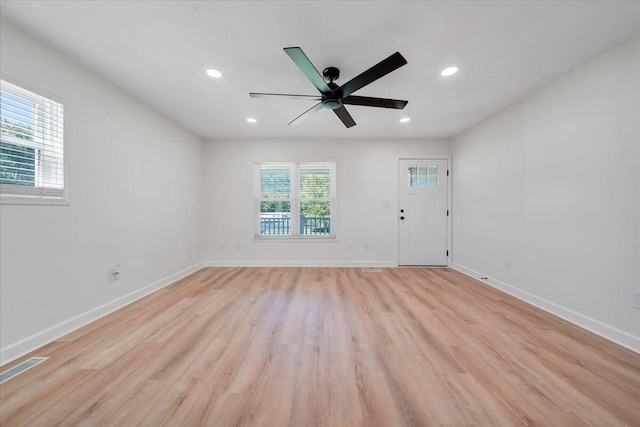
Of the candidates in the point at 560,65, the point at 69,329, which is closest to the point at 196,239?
the point at 69,329

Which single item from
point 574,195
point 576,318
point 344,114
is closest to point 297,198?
point 344,114

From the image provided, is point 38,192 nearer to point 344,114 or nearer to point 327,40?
point 327,40

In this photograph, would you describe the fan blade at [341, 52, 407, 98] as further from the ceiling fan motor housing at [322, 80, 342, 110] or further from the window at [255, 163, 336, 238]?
the window at [255, 163, 336, 238]

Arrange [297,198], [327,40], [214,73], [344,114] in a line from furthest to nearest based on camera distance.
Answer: [297,198] → [344,114] → [214,73] → [327,40]

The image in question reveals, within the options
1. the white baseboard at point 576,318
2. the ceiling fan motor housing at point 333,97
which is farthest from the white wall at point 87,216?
the white baseboard at point 576,318

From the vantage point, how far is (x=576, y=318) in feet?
7.11

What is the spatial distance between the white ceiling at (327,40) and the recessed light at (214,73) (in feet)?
0.18

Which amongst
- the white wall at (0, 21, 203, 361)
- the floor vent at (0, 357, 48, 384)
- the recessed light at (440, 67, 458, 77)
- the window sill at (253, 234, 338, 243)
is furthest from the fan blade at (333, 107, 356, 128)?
the floor vent at (0, 357, 48, 384)

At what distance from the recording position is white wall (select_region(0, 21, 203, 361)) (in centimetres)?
168

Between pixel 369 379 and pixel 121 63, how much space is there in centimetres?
335

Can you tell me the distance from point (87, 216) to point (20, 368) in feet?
4.08

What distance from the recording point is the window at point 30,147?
1.65 meters

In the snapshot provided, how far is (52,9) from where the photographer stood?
1.55 meters

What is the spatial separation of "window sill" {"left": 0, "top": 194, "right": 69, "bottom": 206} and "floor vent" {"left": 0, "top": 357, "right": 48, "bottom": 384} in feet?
3.74
